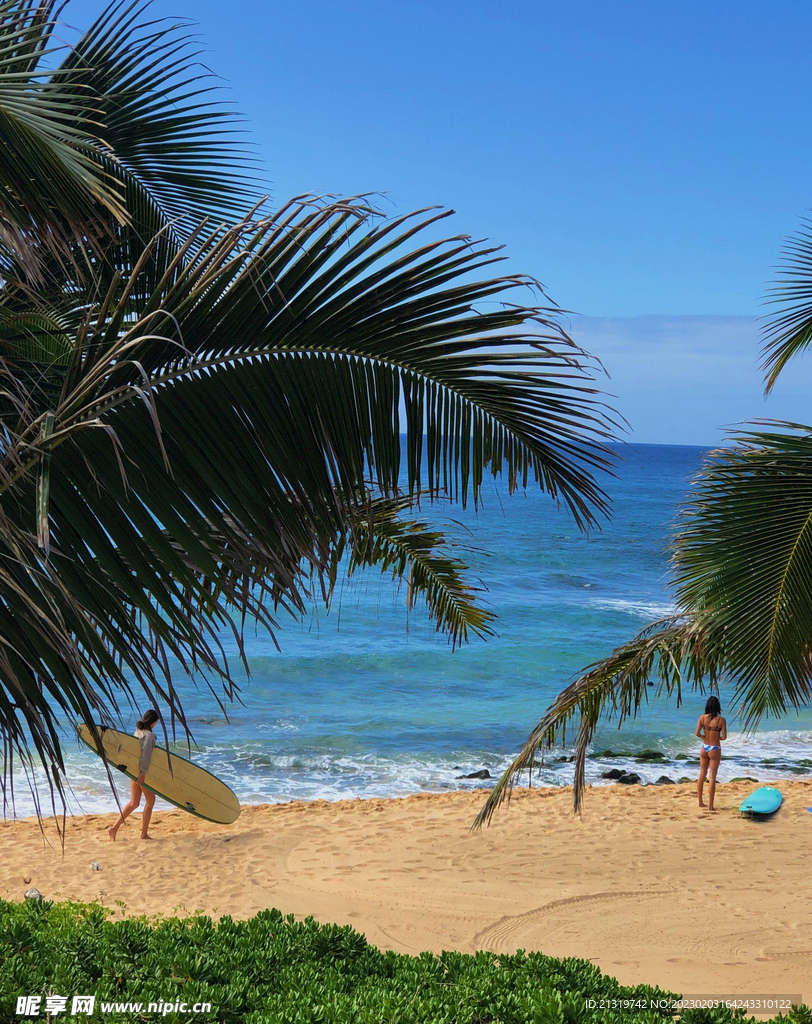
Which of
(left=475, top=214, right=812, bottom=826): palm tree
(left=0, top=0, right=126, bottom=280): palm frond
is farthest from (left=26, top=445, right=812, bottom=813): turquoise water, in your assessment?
(left=0, top=0, right=126, bottom=280): palm frond

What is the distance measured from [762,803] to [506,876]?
4.25 m

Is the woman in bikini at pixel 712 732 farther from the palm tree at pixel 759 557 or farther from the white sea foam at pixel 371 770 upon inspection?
the palm tree at pixel 759 557

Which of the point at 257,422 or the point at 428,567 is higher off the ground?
the point at 257,422

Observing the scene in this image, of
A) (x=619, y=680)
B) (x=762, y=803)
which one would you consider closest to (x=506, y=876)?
(x=619, y=680)

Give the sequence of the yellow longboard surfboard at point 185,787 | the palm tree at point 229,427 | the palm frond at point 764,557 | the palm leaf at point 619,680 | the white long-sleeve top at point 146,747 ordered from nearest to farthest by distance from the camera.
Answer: the palm tree at point 229,427 → the palm frond at point 764,557 → the palm leaf at point 619,680 → the white long-sleeve top at point 146,747 → the yellow longboard surfboard at point 185,787

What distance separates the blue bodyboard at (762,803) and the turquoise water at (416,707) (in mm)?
3630

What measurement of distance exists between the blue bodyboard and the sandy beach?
0.57 feet

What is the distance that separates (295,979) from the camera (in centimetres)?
390

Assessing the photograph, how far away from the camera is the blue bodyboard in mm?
11266

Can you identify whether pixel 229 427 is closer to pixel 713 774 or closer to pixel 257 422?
pixel 257 422

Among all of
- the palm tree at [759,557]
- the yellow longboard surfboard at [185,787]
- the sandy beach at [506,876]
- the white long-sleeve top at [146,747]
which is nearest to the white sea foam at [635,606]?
the sandy beach at [506,876]

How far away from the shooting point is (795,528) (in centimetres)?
416

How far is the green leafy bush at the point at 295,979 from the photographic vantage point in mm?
3469

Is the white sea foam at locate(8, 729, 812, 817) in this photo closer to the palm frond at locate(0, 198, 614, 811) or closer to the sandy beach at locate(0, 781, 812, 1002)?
the sandy beach at locate(0, 781, 812, 1002)
